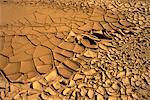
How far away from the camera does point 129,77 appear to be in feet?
7.58

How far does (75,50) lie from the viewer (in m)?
2.70

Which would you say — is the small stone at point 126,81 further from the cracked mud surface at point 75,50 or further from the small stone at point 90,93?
the small stone at point 90,93

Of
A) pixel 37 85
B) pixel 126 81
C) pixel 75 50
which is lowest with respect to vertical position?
pixel 37 85

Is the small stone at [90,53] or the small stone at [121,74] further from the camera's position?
the small stone at [90,53]

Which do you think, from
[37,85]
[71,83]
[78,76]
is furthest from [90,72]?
[37,85]

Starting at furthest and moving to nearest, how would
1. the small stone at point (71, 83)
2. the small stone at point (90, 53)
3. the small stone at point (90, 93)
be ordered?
the small stone at point (90, 53) → the small stone at point (71, 83) → the small stone at point (90, 93)

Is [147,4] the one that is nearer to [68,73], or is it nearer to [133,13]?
[133,13]

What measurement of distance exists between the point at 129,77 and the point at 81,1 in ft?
5.68

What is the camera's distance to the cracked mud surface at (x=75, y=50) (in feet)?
7.34

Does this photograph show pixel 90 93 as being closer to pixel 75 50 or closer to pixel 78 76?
pixel 78 76

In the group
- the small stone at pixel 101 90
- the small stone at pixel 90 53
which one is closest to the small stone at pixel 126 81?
the small stone at pixel 101 90

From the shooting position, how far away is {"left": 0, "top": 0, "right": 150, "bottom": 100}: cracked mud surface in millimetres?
2238

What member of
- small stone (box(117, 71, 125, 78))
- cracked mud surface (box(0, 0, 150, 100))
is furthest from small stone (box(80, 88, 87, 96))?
small stone (box(117, 71, 125, 78))

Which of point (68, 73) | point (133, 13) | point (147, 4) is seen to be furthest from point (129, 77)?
point (147, 4)
